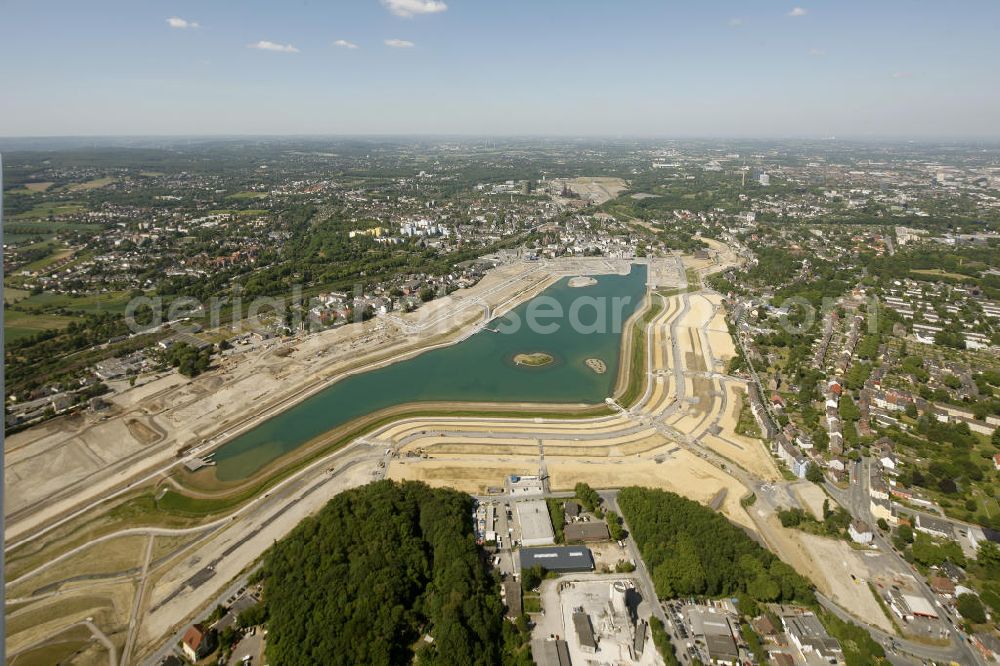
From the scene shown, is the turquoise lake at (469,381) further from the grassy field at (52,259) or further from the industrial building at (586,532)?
the grassy field at (52,259)

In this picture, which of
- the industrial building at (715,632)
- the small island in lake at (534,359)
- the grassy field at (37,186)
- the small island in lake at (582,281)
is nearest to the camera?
the industrial building at (715,632)

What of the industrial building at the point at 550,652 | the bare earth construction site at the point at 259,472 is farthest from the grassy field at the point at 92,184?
the industrial building at the point at 550,652

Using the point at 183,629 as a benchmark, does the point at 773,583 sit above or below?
above

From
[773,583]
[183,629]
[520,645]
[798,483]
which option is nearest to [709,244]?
[798,483]

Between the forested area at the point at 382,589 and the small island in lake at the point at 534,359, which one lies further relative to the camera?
the small island in lake at the point at 534,359

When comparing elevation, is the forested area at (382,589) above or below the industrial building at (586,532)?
above

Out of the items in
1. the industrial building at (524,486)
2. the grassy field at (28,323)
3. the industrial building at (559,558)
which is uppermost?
the grassy field at (28,323)

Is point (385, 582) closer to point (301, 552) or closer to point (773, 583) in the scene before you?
point (301, 552)

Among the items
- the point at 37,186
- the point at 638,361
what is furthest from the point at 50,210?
the point at 638,361
